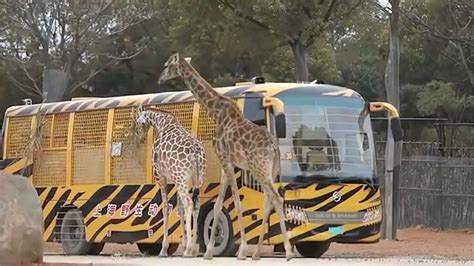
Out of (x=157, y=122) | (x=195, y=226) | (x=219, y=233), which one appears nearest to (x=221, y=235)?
(x=219, y=233)

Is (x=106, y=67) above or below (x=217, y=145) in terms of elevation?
above

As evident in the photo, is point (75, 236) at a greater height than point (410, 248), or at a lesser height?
greater

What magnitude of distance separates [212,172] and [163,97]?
6.31 feet

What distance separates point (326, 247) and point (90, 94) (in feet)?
97.2

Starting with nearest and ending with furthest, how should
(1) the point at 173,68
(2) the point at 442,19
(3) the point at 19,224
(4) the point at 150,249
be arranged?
1. (3) the point at 19,224
2. (1) the point at 173,68
3. (4) the point at 150,249
4. (2) the point at 442,19

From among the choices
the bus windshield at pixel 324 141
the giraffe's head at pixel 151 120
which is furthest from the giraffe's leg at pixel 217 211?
the giraffe's head at pixel 151 120

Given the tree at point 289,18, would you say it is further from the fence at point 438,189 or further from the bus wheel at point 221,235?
the bus wheel at point 221,235

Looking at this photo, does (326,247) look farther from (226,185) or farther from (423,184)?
(423,184)

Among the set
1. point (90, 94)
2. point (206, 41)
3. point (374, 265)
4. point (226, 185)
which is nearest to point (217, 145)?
point (226, 185)

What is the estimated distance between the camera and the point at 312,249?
1697cm

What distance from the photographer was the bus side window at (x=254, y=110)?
15.4 metres

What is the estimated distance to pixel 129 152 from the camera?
55.6 ft

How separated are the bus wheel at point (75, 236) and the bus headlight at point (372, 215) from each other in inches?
212

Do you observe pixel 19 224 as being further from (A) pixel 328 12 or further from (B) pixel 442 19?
(B) pixel 442 19
